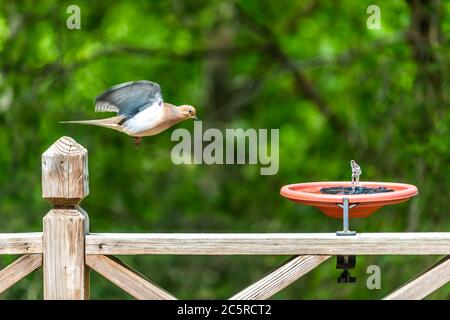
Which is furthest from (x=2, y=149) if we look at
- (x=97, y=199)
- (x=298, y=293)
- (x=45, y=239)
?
(x=45, y=239)

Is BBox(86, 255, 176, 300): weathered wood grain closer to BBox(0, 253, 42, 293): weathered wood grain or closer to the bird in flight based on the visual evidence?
BBox(0, 253, 42, 293): weathered wood grain

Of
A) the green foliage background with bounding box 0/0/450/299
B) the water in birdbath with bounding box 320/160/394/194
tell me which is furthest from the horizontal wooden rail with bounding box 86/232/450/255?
the green foliage background with bounding box 0/0/450/299

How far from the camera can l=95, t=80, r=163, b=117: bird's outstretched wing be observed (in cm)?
319

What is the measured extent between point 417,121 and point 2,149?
3.23 m

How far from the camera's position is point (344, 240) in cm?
314

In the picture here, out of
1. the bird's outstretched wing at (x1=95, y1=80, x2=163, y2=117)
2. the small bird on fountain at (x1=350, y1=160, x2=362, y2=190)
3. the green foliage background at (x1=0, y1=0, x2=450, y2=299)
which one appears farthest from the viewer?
the green foliage background at (x1=0, y1=0, x2=450, y2=299)

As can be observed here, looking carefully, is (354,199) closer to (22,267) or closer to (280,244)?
(280,244)

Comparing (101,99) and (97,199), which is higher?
(101,99)

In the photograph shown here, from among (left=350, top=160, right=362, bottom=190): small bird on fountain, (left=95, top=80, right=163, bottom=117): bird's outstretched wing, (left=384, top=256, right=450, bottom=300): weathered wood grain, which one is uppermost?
(left=95, top=80, right=163, bottom=117): bird's outstretched wing

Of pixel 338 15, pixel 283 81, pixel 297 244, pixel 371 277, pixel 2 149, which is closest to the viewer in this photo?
pixel 297 244

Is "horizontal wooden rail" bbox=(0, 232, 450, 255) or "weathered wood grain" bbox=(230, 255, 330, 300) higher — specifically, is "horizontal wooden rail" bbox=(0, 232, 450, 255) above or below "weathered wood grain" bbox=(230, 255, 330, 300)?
above

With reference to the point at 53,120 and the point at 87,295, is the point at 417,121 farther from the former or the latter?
the point at 87,295

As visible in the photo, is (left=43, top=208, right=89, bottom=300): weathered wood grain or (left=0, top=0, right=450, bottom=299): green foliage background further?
(left=0, top=0, right=450, bottom=299): green foliage background

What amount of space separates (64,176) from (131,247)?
0.33 meters
